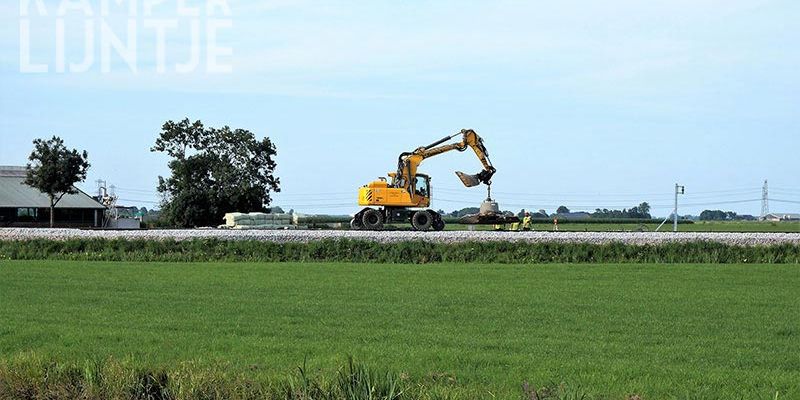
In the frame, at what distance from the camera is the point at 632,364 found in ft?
34.4

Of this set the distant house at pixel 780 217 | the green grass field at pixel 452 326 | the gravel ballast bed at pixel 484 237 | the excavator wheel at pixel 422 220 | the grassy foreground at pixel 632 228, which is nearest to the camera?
the green grass field at pixel 452 326

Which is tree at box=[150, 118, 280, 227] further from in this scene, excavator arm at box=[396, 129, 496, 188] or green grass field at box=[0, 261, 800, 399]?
green grass field at box=[0, 261, 800, 399]

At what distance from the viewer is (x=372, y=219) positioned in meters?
40.9

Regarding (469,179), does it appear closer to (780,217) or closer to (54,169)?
(54,169)

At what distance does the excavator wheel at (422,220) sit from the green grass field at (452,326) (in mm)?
16628

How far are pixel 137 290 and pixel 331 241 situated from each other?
12.1 metres

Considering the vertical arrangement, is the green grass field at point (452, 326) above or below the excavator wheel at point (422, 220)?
below

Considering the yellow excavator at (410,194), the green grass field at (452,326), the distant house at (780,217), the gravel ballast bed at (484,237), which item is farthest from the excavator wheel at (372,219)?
the distant house at (780,217)

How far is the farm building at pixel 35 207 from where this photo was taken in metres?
64.6

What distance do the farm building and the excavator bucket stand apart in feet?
110

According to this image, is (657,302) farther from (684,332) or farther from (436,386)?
(436,386)

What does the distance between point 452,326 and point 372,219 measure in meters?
27.4

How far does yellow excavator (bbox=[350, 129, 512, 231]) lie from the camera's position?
40.5 meters

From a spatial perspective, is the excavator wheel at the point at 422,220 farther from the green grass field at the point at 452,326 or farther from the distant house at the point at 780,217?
the distant house at the point at 780,217
